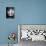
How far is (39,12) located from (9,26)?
862mm

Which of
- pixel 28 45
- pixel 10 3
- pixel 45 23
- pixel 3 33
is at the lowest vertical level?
pixel 28 45

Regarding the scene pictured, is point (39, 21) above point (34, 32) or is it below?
above

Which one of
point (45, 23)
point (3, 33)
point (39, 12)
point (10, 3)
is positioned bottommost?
point (3, 33)

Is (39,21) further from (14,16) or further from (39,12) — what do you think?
(14,16)

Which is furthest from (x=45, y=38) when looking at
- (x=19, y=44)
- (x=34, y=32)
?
(x=19, y=44)

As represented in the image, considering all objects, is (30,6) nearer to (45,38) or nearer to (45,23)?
(45,23)

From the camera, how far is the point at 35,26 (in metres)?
3.54

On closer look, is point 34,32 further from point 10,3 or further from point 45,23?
point 10,3

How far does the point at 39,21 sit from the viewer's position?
11.8 ft

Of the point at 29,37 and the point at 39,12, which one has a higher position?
the point at 39,12

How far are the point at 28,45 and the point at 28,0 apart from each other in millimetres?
1156

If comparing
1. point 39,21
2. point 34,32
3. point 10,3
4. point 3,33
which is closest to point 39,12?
point 39,21

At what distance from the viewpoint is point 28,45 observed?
3412 millimetres

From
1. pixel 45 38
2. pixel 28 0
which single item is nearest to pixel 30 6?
pixel 28 0
